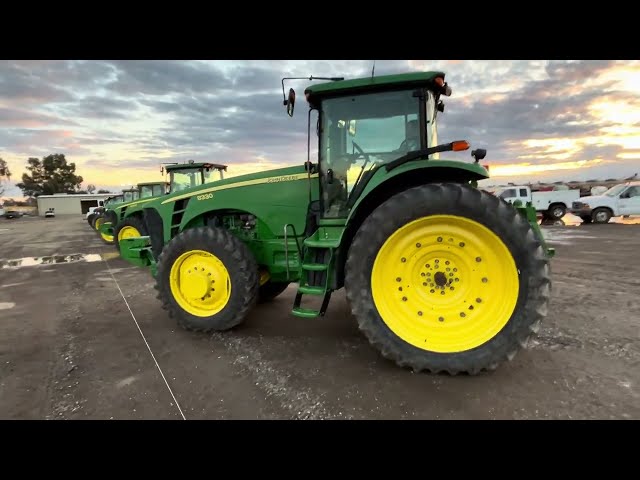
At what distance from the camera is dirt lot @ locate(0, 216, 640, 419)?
101 inches

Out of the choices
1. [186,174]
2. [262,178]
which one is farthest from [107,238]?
[262,178]

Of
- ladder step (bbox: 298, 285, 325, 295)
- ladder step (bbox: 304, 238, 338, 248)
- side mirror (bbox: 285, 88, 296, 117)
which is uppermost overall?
side mirror (bbox: 285, 88, 296, 117)

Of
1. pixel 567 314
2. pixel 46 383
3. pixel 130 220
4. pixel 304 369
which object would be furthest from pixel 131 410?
pixel 130 220

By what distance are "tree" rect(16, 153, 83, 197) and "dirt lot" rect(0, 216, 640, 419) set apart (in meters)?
77.6

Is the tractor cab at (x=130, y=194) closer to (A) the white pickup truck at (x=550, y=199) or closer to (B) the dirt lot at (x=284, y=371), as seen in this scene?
(B) the dirt lot at (x=284, y=371)

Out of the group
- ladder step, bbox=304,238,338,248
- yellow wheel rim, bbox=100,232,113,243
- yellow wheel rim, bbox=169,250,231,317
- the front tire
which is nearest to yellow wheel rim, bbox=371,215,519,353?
ladder step, bbox=304,238,338,248

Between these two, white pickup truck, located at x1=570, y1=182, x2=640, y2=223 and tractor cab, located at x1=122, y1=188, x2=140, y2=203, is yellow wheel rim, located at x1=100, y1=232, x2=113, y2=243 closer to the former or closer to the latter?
tractor cab, located at x1=122, y1=188, x2=140, y2=203

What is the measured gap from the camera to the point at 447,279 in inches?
120

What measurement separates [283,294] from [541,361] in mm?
3473

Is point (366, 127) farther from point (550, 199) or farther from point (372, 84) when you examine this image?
point (550, 199)

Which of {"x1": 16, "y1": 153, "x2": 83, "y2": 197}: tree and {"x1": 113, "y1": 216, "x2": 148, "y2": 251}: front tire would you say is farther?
{"x1": 16, "y1": 153, "x2": 83, "y2": 197}: tree

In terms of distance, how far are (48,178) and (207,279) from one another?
81898mm

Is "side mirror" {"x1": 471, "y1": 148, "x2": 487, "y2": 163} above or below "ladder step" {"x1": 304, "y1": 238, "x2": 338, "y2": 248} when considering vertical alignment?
above

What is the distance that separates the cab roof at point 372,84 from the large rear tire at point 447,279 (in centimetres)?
108
